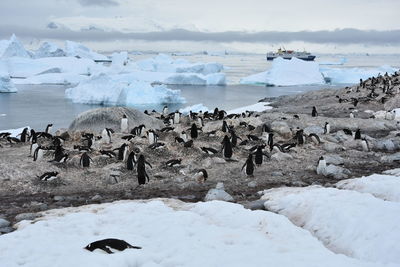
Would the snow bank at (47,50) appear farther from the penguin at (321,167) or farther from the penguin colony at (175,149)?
the penguin at (321,167)

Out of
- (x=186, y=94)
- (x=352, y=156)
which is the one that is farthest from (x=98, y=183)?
(x=186, y=94)

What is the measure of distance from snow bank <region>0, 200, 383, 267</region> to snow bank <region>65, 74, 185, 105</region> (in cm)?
2668

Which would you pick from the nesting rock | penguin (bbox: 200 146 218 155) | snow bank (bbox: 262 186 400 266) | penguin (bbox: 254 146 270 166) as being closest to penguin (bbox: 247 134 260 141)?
penguin (bbox: 200 146 218 155)

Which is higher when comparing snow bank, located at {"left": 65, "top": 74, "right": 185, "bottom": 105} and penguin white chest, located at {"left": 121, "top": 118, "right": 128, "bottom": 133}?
penguin white chest, located at {"left": 121, "top": 118, "right": 128, "bottom": 133}

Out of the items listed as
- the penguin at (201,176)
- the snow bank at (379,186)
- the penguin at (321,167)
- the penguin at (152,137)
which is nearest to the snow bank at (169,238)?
the snow bank at (379,186)

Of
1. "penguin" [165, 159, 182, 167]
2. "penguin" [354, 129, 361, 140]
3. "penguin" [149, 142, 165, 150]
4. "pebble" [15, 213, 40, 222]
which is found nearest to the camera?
"pebble" [15, 213, 40, 222]

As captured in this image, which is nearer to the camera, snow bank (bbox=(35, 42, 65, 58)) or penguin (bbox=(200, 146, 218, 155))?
Result: penguin (bbox=(200, 146, 218, 155))

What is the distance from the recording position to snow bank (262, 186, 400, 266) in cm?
431

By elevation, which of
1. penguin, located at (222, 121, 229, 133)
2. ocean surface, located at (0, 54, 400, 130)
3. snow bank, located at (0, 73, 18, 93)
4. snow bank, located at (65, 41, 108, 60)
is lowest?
ocean surface, located at (0, 54, 400, 130)

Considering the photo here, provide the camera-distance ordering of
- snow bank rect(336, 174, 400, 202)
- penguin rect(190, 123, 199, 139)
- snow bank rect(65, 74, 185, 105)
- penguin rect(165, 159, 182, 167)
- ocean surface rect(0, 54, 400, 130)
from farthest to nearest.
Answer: snow bank rect(65, 74, 185, 105)
ocean surface rect(0, 54, 400, 130)
penguin rect(190, 123, 199, 139)
penguin rect(165, 159, 182, 167)
snow bank rect(336, 174, 400, 202)

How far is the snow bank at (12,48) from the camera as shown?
179ft

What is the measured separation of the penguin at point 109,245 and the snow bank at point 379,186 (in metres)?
3.63

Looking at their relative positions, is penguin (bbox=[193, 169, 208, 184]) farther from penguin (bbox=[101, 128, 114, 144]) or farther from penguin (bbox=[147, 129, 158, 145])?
penguin (bbox=[101, 128, 114, 144])

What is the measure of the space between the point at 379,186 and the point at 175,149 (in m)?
4.90
